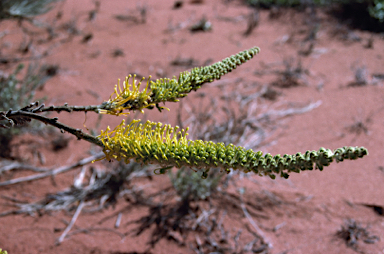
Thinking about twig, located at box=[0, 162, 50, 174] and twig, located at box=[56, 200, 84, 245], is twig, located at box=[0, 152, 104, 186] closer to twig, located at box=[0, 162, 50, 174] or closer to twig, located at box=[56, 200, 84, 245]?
twig, located at box=[0, 162, 50, 174]

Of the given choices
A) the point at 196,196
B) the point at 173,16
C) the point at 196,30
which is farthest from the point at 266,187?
the point at 173,16

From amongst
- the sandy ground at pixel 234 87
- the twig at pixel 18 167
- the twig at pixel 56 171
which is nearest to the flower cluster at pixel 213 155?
the sandy ground at pixel 234 87

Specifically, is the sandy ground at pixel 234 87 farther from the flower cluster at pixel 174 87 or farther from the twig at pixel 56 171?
the flower cluster at pixel 174 87

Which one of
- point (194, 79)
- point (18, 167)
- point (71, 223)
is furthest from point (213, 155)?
point (18, 167)

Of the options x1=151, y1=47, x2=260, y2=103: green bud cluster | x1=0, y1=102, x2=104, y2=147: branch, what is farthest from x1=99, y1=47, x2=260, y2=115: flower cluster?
x1=0, y1=102, x2=104, y2=147: branch

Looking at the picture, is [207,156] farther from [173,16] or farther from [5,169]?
[173,16]

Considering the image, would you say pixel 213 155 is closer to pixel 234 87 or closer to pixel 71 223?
pixel 71 223

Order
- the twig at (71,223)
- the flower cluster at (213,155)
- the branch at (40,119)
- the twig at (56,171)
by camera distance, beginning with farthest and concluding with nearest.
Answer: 1. the twig at (56,171)
2. the twig at (71,223)
3. the branch at (40,119)
4. the flower cluster at (213,155)
